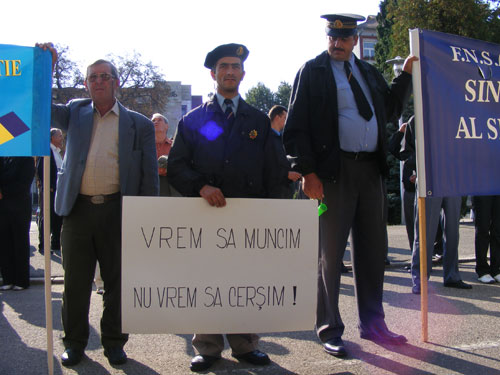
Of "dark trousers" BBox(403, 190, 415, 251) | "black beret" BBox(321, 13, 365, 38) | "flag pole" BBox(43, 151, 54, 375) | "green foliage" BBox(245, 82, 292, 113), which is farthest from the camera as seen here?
"green foliage" BBox(245, 82, 292, 113)

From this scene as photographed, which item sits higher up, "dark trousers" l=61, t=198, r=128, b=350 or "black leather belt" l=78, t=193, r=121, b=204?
"black leather belt" l=78, t=193, r=121, b=204

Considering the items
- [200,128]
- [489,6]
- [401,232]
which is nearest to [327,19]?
[200,128]

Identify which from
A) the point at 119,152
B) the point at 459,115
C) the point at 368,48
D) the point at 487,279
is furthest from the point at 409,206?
the point at 368,48

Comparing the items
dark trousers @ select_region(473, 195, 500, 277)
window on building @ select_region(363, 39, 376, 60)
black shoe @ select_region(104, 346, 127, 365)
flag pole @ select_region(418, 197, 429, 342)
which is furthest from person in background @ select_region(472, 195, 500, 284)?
window on building @ select_region(363, 39, 376, 60)

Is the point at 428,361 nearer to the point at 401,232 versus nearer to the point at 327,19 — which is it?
the point at 327,19

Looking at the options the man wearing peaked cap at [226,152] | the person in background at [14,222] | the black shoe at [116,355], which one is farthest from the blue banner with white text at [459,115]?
the person in background at [14,222]

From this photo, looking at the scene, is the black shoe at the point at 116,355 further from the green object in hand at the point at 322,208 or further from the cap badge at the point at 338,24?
the cap badge at the point at 338,24

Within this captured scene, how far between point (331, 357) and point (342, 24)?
7.33ft

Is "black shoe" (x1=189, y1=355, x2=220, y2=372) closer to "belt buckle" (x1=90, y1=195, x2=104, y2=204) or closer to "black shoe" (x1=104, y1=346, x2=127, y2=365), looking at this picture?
"black shoe" (x1=104, y1=346, x2=127, y2=365)

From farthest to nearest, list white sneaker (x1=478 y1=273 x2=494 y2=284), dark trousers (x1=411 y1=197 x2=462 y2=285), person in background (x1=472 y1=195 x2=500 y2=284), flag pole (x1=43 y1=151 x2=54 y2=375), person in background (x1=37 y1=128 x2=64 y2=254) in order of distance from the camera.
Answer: person in background (x1=37 y1=128 x2=64 y2=254) < person in background (x1=472 y1=195 x2=500 y2=284) < white sneaker (x1=478 y1=273 x2=494 y2=284) < dark trousers (x1=411 y1=197 x2=462 y2=285) < flag pole (x1=43 y1=151 x2=54 y2=375)

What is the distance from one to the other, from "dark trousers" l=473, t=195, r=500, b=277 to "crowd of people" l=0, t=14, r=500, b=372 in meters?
2.80

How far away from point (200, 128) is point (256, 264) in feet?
3.06

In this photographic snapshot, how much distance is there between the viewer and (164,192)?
217 inches

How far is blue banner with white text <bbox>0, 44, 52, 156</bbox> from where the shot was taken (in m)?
3.17
